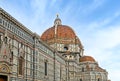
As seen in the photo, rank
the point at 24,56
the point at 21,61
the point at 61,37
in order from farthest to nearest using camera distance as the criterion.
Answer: the point at 61,37, the point at 24,56, the point at 21,61

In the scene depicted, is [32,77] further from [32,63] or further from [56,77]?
[56,77]

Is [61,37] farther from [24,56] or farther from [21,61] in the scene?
[21,61]

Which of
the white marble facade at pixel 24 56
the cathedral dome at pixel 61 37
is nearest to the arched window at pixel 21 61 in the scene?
the white marble facade at pixel 24 56

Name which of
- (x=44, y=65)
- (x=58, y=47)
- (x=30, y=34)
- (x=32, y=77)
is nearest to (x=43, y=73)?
(x=44, y=65)

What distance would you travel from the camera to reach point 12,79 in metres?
23.7

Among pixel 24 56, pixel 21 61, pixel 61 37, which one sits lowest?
pixel 21 61

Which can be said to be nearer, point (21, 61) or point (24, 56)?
point (21, 61)

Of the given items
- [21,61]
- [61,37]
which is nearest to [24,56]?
[21,61]

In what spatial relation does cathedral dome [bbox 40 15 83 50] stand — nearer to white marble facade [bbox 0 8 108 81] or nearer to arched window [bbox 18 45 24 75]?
white marble facade [bbox 0 8 108 81]

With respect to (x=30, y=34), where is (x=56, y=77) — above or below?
below

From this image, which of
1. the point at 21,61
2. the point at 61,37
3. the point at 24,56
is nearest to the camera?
the point at 21,61

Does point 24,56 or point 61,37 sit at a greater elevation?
point 61,37

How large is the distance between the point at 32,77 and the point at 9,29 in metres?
8.58

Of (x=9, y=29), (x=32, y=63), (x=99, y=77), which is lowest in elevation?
(x=99, y=77)
